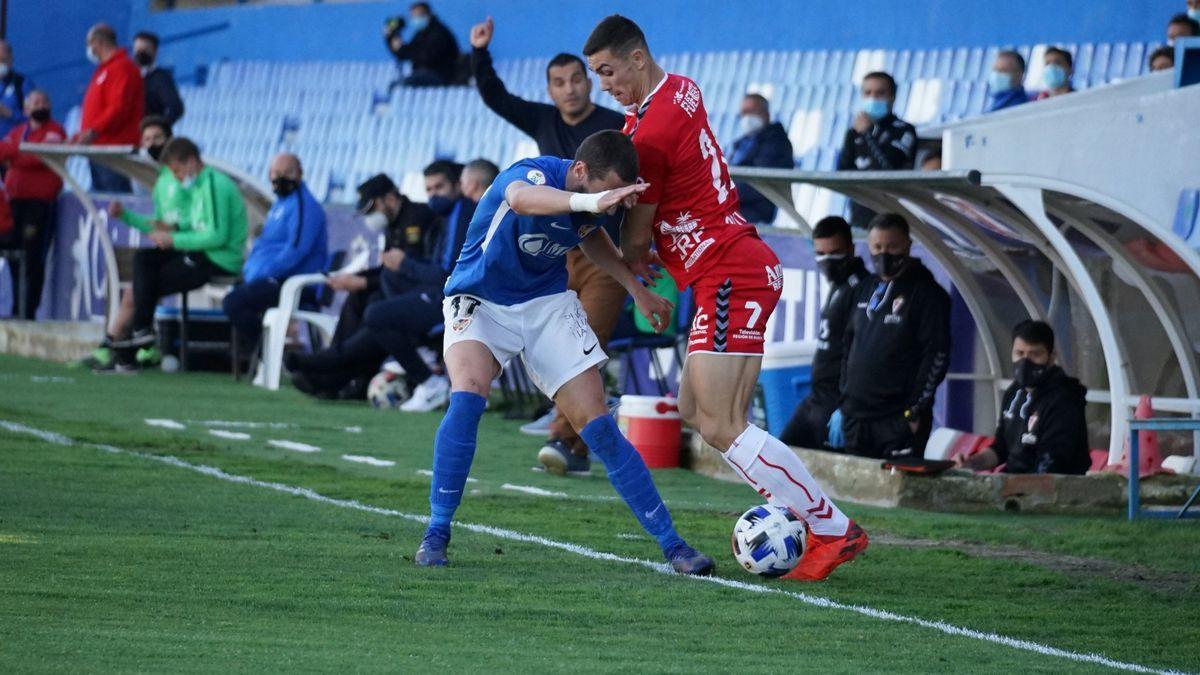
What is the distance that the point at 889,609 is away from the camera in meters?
6.34

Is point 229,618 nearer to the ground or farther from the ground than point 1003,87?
nearer to the ground

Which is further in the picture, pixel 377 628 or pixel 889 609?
pixel 889 609

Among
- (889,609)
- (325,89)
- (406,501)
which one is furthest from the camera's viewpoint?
(325,89)

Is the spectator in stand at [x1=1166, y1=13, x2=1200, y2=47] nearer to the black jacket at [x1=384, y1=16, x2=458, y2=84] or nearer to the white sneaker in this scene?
the white sneaker

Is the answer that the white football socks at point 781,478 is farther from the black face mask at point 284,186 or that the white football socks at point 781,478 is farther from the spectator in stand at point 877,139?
the black face mask at point 284,186

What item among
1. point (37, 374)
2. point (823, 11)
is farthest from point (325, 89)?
point (37, 374)

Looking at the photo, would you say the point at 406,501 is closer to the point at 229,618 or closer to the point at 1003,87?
the point at 229,618

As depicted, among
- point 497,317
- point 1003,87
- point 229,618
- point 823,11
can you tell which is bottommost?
point 229,618

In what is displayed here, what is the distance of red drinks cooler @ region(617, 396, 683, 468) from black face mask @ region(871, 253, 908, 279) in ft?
4.61

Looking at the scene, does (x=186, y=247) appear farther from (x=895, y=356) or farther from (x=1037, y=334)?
(x=1037, y=334)

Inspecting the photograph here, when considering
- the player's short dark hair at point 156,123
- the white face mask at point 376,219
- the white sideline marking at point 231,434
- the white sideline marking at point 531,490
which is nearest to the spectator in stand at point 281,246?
the white face mask at point 376,219

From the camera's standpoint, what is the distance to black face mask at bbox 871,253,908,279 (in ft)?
34.6

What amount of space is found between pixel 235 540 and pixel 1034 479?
4.05 meters

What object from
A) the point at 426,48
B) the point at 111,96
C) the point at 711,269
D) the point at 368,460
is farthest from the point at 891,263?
the point at 426,48
